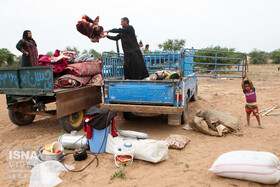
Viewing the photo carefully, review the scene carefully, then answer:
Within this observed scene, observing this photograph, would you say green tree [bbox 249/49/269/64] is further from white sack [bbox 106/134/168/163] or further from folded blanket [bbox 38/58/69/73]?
white sack [bbox 106/134/168/163]

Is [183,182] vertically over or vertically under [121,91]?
under

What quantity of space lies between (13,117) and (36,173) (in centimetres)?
324

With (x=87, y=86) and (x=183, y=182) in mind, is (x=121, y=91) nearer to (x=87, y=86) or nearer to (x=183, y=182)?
(x=87, y=86)

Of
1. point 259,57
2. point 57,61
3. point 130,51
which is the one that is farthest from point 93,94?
point 259,57

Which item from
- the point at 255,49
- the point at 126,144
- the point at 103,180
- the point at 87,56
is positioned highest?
the point at 255,49

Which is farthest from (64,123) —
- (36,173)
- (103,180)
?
(103,180)

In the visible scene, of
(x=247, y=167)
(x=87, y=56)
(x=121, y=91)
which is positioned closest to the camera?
(x=247, y=167)

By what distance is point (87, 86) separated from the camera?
565 cm

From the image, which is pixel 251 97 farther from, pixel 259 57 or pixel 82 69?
pixel 259 57

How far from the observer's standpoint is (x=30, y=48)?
20.3 feet

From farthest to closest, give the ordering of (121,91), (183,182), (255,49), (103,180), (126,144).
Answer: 1. (255,49)
2. (121,91)
3. (126,144)
4. (103,180)
5. (183,182)

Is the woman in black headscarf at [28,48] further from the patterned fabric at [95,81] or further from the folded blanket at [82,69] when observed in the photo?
the patterned fabric at [95,81]

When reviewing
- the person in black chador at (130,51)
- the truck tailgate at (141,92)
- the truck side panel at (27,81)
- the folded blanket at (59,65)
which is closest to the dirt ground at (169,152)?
the truck tailgate at (141,92)

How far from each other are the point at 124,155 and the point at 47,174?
1174 mm
